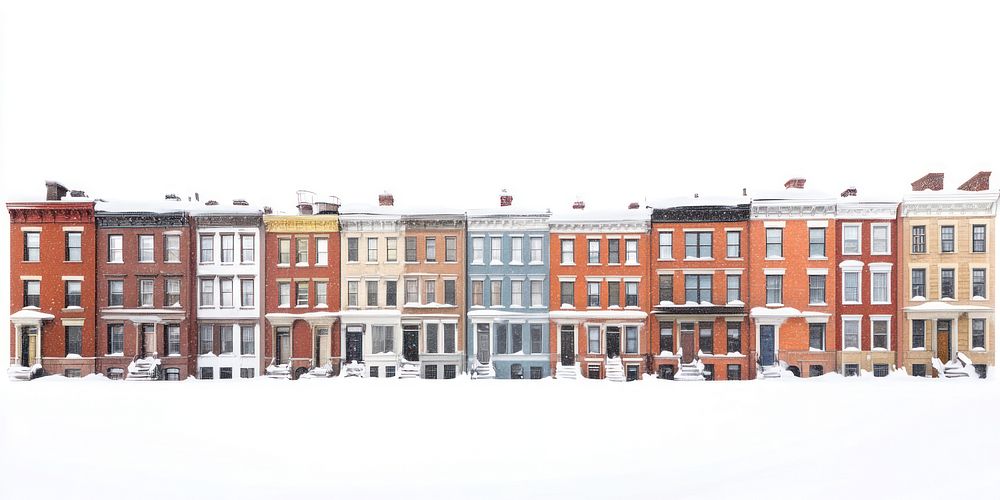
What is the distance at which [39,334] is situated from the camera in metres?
14.2

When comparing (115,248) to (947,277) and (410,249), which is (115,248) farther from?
(947,277)

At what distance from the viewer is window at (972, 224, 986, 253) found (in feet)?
46.6

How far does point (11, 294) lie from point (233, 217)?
5.62 meters

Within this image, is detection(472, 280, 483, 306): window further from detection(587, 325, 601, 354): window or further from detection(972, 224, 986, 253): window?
detection(972, 224, 986, 253): window

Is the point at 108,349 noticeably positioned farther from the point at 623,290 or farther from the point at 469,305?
the point at 623,290

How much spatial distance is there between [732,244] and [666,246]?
1838 millimetres

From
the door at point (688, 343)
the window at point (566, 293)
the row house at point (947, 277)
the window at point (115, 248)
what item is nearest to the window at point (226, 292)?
the window at point (115, 248)

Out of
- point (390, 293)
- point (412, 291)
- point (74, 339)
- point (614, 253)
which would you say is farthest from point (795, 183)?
point (74, 339)

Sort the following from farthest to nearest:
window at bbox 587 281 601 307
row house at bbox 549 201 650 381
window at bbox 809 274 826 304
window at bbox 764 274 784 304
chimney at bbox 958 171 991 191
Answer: window at bbox 587 281 601 307 → row house at bbox 549 201 650 381 → window at bbox 764 274 784 304 → window at bbox 809 274 826 304 → chimney at bbox 958 171 991 191

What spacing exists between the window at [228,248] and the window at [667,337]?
1234cm

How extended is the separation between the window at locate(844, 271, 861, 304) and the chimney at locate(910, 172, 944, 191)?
2.67 metres

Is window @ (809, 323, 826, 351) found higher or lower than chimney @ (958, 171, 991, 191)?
lower

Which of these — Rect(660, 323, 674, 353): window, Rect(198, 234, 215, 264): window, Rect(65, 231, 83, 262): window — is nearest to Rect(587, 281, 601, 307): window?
Rect(660, 323, 674, 353): window

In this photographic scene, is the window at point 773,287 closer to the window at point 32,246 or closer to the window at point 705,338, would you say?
the window at point 705,338
